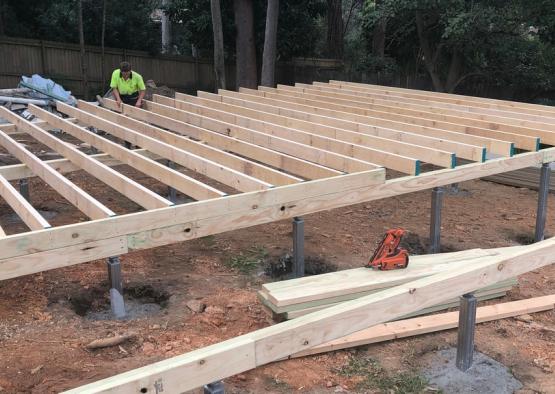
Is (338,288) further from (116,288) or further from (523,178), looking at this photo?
(523,178)

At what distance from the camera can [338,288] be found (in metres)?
4.92

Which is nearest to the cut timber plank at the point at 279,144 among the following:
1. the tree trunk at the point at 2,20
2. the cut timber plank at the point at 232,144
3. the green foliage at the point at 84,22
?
the cut timber plank at the point at 232,144

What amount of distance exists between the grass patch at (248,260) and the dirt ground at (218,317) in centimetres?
1

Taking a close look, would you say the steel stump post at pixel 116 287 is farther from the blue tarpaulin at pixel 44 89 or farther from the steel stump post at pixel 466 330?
the blue tarpaulin at pixel 44 89

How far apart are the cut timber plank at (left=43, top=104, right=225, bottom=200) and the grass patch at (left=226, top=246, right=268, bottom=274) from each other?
151 centimetres

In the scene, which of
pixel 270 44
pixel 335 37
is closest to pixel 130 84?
pixel 270 44

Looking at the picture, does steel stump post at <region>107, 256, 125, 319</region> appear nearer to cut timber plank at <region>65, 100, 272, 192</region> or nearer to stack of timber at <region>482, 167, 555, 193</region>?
cut timber plank at <region>65, 100, 272, 192</region>

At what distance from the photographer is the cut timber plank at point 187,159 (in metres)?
4.88

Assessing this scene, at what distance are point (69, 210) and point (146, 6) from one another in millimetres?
15799

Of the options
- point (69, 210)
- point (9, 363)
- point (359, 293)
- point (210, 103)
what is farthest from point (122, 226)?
point (210, 103)

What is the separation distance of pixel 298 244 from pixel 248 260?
44.8 inches

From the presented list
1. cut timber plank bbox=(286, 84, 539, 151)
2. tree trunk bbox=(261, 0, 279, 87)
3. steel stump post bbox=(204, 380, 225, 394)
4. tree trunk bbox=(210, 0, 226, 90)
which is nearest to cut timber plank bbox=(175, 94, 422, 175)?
cut timber plank bbox=(286, 84, 539, 151)

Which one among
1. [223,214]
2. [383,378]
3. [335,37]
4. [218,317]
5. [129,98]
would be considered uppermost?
[335,37]

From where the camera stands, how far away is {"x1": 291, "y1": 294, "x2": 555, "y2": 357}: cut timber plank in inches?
179
